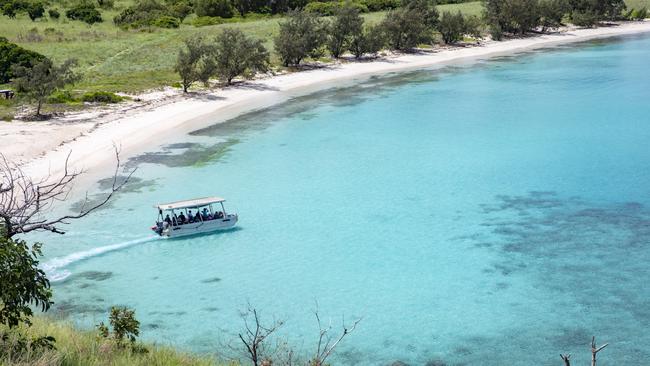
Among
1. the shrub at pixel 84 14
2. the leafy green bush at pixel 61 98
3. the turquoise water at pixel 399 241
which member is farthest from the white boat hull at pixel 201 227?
the shrub at pixel 84 14

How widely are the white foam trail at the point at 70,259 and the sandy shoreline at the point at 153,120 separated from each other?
321 inches

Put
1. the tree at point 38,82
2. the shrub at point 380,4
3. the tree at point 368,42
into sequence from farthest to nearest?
the shrub at point 380,4
the tree at point 368,42
the tree at point 38,82

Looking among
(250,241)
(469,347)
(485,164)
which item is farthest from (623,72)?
(469,347)

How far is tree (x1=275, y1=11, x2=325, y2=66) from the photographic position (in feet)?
236

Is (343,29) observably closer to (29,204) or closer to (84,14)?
(84,14)

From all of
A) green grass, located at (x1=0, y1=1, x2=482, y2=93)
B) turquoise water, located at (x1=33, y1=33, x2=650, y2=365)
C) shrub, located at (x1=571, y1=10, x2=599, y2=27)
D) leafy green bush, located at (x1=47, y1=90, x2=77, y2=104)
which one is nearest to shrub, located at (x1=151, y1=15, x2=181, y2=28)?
green grass, located at (x1=0, y1=1, x2=482, y2=93)

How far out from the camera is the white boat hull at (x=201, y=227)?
31781mm

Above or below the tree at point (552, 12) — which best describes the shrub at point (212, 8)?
above

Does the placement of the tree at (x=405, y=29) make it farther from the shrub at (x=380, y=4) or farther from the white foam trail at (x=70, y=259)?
the white foam trail at (x=70, y=259)

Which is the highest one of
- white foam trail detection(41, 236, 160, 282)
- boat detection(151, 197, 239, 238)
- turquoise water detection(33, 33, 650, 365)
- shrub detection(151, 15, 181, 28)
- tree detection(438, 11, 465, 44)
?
shrub detection(151, 15, 181, 28)

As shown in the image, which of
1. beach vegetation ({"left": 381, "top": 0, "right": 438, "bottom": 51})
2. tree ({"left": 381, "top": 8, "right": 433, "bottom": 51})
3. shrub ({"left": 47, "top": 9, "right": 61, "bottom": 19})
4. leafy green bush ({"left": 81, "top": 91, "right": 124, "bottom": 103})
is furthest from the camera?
shrub ({"left": 47, "top": 9, "right": 61, "bottom": 19})

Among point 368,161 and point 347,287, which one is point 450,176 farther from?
point 347,287

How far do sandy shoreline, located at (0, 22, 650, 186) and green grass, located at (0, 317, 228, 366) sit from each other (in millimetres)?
21554

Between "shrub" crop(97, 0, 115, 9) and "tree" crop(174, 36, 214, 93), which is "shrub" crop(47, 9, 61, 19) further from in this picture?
"tree" crop(174, 36, 214, 93)
